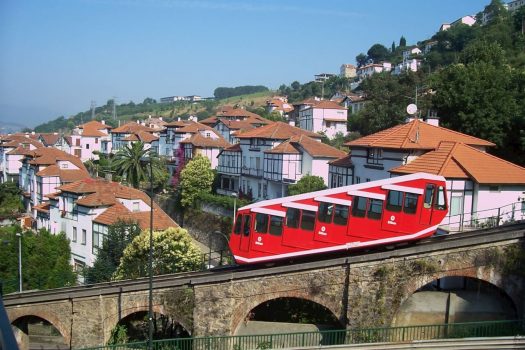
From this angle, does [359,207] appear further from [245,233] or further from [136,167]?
[136,167]

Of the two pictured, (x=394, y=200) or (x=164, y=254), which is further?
(x=164, y=254)

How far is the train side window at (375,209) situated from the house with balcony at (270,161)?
2417 centimetres

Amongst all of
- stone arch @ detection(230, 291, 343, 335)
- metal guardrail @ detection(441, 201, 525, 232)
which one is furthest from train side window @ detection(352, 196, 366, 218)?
metal guardrail @ detection(441, 201, 525, 232)

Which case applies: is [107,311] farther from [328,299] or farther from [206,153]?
[206,153]

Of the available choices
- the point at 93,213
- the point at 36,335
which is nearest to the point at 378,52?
the point at 93,213

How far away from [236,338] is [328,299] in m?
3.76

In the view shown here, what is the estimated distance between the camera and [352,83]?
142250 millimetres

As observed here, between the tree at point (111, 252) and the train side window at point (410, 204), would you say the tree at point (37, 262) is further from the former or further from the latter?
the train side window at point (410, 204)

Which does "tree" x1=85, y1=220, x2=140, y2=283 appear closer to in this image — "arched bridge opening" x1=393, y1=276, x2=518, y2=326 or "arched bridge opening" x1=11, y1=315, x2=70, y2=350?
"arched bridge opening" x1=11, y1=315, x2=70, y2=350

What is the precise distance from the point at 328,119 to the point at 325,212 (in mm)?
55034

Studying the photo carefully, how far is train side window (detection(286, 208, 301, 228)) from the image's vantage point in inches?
806

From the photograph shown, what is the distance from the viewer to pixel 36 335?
96.0ft

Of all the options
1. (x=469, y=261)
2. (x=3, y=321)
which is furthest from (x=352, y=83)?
(x=3, y=321)

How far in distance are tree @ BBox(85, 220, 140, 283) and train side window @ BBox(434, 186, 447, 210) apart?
20.0m
